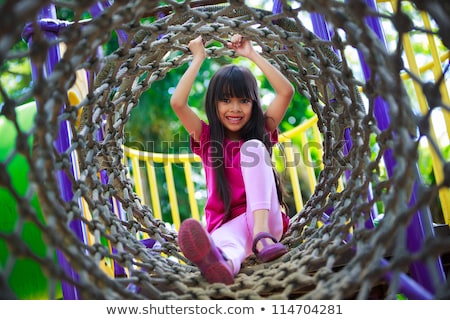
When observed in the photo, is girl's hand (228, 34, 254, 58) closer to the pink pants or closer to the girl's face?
the girl's face

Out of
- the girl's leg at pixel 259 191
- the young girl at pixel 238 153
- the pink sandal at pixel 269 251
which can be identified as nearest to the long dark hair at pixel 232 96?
the young girl at pixel 238 153

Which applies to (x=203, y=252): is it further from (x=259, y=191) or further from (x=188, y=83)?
(x=188, y=83)

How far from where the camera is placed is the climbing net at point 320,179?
2.84ft

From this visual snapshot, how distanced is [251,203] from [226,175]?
12.1 inches

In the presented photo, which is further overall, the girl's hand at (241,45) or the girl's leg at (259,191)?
the girl's hand at (241,45)

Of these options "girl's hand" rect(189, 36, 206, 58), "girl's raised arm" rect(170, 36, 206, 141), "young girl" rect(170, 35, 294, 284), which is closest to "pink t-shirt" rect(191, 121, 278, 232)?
"young girl" rect(170, 35, 294, 284)

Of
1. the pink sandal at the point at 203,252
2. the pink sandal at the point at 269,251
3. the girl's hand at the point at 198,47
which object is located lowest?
the pink sandal at the point at 269,251

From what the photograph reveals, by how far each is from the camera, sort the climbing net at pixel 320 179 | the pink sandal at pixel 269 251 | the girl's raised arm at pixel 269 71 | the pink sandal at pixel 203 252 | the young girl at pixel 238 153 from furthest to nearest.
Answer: the girl's raised arm at pixel 269 71, the young girl at pixel 238 153, the pink sandal at pixel 269 251, the pink sandal at pixel 203 252, the climbing net at pixel 320 179

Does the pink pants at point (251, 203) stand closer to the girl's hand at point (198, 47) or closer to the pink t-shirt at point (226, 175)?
the pink t-shirt at point (226, 175)

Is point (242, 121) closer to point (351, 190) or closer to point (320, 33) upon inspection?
point (320, 33)

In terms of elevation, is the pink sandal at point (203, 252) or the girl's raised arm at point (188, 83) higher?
the girl's raised arm at point (188, 83)

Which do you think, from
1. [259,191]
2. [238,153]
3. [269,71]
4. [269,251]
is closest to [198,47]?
[269,71]

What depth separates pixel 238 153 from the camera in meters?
1.83

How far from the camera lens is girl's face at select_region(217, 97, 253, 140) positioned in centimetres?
182
